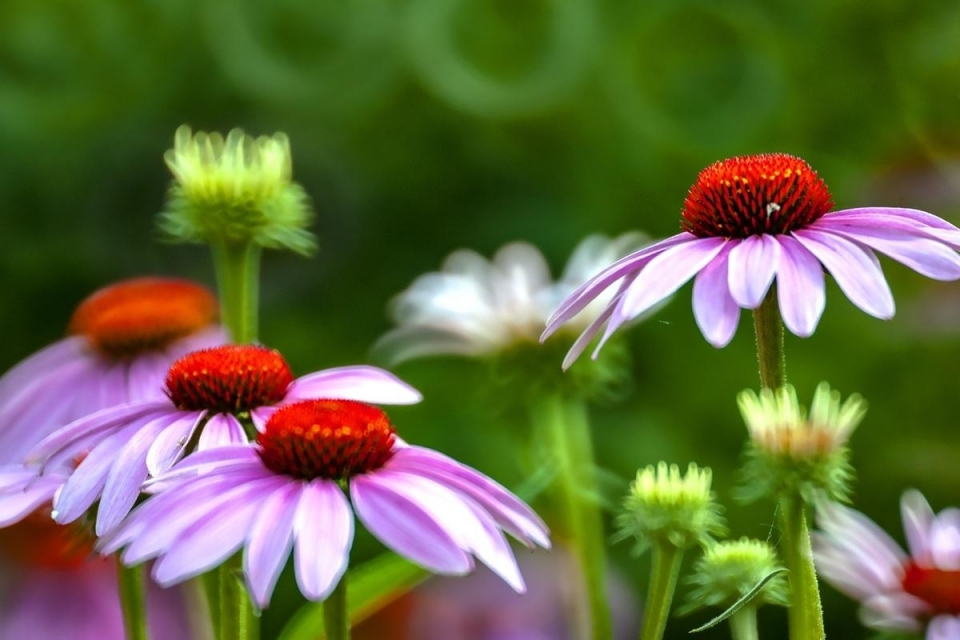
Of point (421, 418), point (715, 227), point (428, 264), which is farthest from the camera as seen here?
point (428, 264)

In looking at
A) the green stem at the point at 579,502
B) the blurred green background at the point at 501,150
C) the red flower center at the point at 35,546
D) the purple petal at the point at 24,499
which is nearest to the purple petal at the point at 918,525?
the green stem at the point at 579,502

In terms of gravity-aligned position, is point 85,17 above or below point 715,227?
above

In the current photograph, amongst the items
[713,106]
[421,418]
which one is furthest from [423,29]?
[421,418]

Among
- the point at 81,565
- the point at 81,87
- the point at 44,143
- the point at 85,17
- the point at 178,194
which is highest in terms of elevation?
the point at 85,17

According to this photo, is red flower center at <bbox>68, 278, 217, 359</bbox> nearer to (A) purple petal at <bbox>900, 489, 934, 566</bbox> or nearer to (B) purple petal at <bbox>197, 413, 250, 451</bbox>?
(B) purple petal at <bbox>197, 413, 250, 451</bbox>

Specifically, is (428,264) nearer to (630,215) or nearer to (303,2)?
(630,215)

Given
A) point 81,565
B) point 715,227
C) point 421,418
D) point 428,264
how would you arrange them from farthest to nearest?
point 428,264 < point 421,418 < point 81,565 < point 715,227
